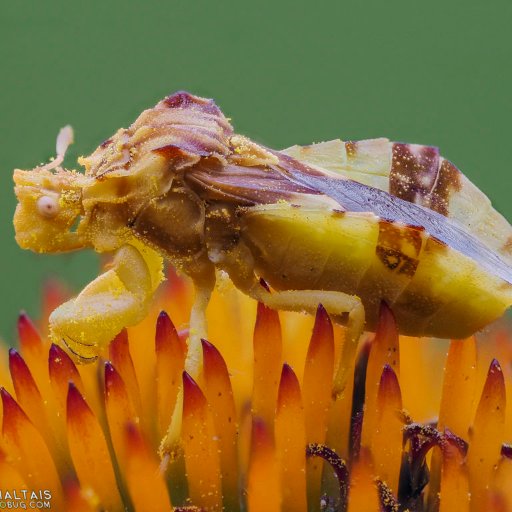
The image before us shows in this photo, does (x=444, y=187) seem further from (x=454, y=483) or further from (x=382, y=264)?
(x=454, y=483)

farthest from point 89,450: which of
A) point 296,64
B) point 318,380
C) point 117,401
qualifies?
point 296,64

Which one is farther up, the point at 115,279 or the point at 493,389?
the point at 115,279

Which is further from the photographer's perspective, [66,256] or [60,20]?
[60,20]

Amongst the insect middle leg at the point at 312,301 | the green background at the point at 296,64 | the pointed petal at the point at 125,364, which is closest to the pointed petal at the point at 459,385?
the insect middle leg at the point at 312,301

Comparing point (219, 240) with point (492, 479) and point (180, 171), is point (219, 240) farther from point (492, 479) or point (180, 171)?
point (492, 479)

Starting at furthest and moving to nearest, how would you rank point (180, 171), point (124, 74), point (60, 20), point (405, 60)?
1. point (405, 60)
2. point (124, 74)
3. point (60, 20)
4. point (180, 171)

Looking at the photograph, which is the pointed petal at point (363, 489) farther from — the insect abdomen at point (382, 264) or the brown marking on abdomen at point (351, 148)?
the brown marking on abdomen at point (351, 148)

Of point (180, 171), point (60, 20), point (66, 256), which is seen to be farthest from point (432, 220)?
point (60, 20)
